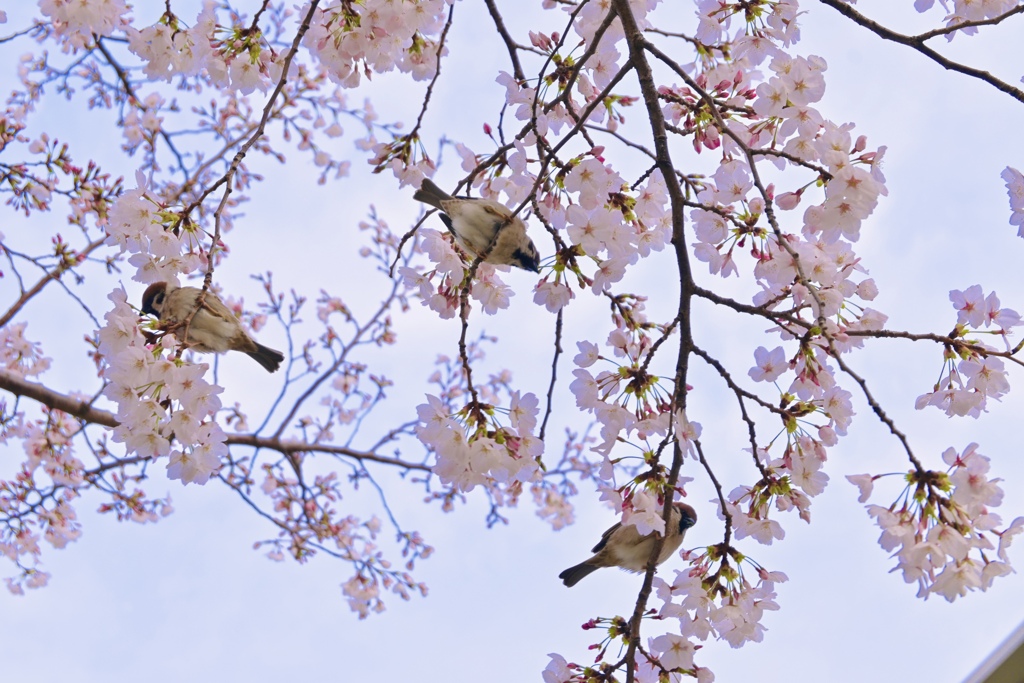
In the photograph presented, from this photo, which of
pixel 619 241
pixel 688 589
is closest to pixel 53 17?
pixel 619 241

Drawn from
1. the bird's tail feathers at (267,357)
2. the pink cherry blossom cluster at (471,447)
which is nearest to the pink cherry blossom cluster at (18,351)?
the bird's tail feathers at (267,357)

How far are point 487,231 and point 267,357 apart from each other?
2.30 meters

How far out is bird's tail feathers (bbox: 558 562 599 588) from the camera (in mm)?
3818

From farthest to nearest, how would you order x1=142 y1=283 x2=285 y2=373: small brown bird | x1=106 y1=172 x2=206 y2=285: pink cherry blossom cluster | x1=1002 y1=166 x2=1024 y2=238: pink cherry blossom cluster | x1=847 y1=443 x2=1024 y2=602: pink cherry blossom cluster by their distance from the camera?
x1=142 y1=283 x2=285 y2=373: small brown bird
x1=1002 y1=166 x2=1024 y2=238: pink cherry blossom cluster
x1=106 y1=172 x2=206 y2=285: pink cherry blossom cluster
x1=847 y1=443 x2=1024 y2=602: pink cherry blossom cluster

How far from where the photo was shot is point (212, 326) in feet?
13.1

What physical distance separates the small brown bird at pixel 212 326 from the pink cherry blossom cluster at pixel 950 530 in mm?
3042

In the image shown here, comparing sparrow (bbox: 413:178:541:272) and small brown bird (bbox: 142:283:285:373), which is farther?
small brown bird (bbox: 142:283:285:373)

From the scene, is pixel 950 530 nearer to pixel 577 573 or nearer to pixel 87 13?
pixel 577 573

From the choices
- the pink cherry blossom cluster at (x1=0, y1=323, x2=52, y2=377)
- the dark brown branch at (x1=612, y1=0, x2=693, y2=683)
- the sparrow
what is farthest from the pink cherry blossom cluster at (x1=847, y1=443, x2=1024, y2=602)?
the pink cherry blossom cluster at (x1=0, y1=323, x2=52, y2=377)

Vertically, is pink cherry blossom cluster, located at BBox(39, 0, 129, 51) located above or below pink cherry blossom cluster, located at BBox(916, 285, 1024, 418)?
above

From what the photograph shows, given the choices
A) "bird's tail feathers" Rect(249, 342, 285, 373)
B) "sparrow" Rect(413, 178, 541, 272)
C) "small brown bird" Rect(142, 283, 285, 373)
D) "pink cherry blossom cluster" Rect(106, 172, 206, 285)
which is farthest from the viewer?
"bird's tail feathers" Rect(249, 342, 285, 373)

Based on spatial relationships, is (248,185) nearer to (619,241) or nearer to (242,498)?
(242,498)

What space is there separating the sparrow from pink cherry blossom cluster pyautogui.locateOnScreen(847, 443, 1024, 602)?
1248 millimetres

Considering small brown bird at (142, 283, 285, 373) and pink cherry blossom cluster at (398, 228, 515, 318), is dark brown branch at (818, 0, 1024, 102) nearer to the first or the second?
pink cherry blossom cluster at (398, 228, 515, 318)
